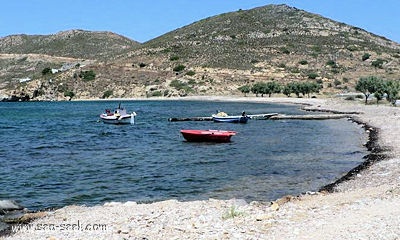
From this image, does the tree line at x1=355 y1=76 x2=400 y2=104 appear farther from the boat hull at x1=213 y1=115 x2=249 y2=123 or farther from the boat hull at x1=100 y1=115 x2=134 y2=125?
the boat hull at x1=100 y1=115 x2=134 y2=125

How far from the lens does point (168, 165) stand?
26203 millimetres

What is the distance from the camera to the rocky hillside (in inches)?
4909

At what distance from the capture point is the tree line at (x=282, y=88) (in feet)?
350

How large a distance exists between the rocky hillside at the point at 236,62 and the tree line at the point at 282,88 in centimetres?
479

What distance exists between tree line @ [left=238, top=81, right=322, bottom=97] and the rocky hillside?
4786 millimetres

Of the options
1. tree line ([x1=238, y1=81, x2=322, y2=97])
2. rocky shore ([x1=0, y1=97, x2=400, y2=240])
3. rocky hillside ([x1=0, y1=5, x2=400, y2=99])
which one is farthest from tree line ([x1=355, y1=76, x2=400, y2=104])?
rocky shore ([x1=0, y1=97, x2=400, y2=240])

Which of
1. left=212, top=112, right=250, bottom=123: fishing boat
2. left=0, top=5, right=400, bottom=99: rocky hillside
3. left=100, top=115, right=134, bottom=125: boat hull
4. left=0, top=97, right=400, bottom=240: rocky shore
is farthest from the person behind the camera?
left=0, top=5, right=400, bottom=99: rocky hillside

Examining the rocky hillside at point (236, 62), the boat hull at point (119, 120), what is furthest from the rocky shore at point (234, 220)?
the rocky hillside at point (236, 62)

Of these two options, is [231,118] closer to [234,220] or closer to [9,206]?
[9,206]

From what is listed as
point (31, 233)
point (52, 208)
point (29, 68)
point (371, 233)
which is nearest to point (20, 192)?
point (52, 208)

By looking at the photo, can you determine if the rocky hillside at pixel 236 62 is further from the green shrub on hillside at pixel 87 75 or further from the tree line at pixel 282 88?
the tree line at pixel 282 88

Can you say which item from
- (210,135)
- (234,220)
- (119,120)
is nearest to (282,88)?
(119,120)

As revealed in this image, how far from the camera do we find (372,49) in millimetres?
141625

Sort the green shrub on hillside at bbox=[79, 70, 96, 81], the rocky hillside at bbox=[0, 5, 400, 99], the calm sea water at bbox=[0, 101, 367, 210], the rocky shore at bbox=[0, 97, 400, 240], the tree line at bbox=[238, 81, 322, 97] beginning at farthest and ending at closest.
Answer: the green shrub on hillside at bbox=[79, 70, 96, 81], the rocky hillside at bbox=[0, 5, 400, 99], the tree line at bbox=[238, 81, 322, 97], the calm sea water at bbox=[0, 101, 367, 210], the rocky shore at bbox=[0, 97, 400, 240]
